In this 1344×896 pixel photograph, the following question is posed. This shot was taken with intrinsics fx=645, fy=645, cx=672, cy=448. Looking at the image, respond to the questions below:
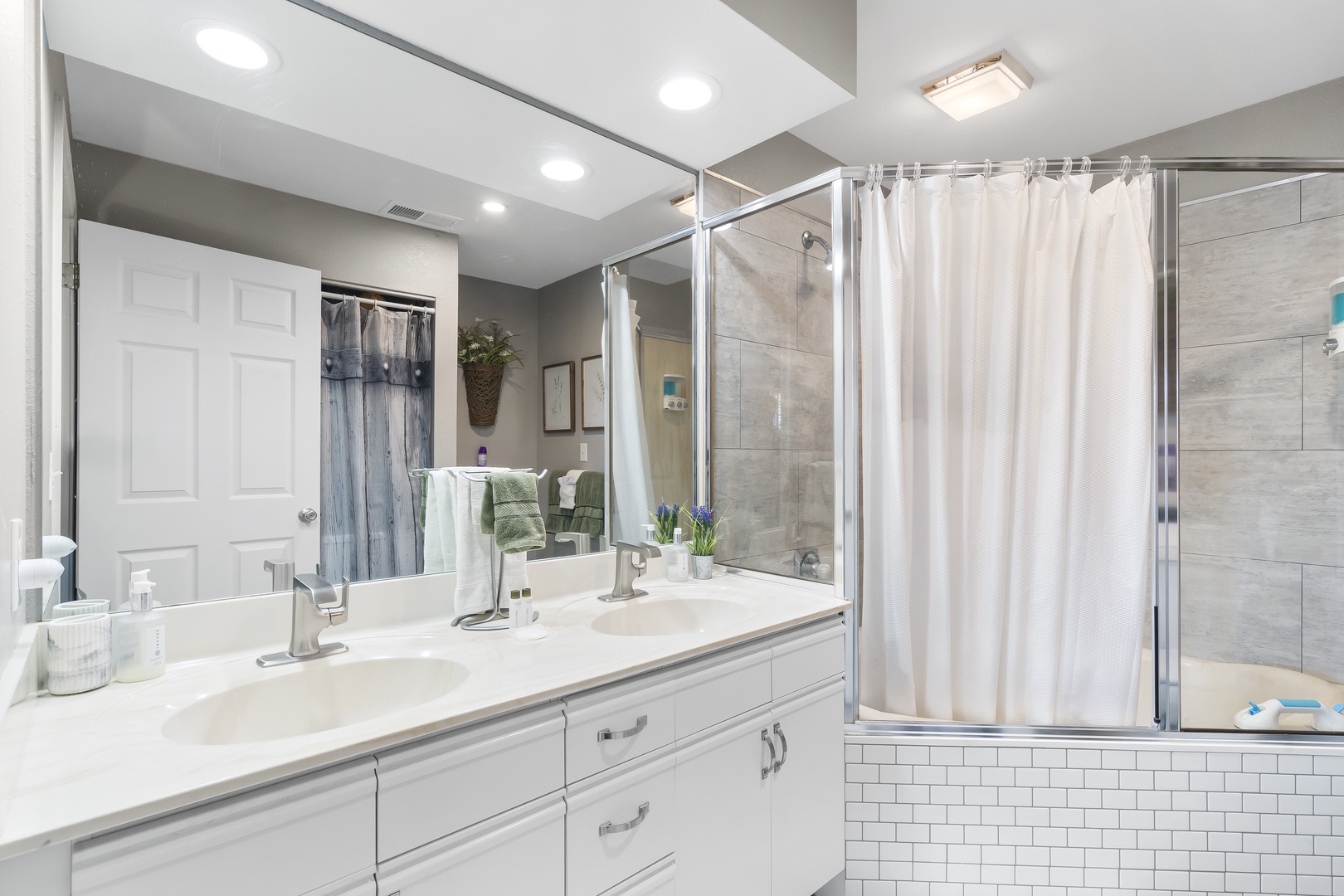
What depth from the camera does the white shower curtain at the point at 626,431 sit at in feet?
6.72

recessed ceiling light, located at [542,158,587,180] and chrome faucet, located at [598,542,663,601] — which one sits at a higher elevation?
recessed ceiling light, located at [542,158,587,180]

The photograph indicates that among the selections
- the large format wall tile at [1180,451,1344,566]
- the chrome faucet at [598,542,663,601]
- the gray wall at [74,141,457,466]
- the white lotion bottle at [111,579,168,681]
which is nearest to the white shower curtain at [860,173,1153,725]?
the chrome faucet at [598,542,663,601]

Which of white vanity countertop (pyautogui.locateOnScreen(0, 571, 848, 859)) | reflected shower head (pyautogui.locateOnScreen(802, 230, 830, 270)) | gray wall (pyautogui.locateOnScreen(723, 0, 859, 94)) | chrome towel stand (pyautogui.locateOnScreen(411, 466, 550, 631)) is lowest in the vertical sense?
white vanity countertop (pyautogui.locateOnScreen(0, 571, 848, 859))

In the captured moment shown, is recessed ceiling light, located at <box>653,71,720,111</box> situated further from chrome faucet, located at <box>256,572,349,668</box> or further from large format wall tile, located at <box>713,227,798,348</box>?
chrome faucet, located at <box>256,572,349,668</box>

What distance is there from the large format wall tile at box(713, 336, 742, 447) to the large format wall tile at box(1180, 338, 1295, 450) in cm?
153

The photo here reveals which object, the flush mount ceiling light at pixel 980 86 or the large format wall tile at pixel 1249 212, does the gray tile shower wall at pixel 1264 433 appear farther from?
the flush mount ceiling light at pixel 980 86

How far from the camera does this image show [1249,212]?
222 centimetres

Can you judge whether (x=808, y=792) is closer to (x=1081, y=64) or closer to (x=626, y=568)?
(x=626, y=568)

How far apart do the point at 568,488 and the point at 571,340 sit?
1.42ft

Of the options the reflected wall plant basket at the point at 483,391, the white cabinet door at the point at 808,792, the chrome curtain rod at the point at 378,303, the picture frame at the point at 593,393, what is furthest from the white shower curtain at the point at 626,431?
the white cabinet door at the point at 808,792

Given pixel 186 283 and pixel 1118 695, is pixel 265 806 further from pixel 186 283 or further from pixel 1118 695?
pixel 1118 695

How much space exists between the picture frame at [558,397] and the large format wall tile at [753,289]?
0.65 metres

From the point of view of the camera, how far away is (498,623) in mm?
1483

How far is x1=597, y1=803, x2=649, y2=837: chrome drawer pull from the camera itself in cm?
120
